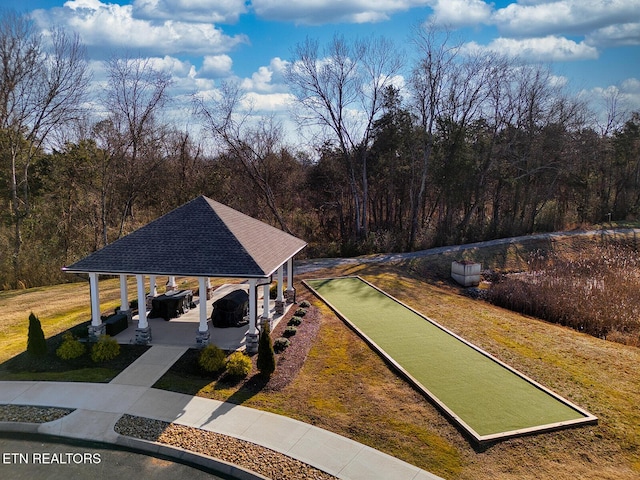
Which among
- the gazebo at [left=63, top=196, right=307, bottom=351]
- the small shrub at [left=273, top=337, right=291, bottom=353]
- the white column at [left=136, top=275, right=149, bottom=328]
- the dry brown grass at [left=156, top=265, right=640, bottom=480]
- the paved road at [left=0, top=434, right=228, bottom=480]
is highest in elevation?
the gazebo at [left=63, top=196, right=307, bottom=351]

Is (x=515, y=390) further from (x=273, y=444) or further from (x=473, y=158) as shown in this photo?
(x=473, y=158)

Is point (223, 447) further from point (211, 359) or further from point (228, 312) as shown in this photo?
point (228, 312)

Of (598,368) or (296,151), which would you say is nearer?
(598,368)

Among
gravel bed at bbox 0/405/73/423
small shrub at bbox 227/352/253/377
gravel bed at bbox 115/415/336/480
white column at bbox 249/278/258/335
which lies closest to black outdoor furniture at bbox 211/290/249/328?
white column at bbox 249/278/258/335

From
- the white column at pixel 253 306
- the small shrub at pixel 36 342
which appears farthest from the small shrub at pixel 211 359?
the small shrub at pixel 36 342

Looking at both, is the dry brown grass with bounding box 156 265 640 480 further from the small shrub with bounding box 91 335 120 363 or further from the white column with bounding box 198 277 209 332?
the small shrub with bounding box 91 335 120 363

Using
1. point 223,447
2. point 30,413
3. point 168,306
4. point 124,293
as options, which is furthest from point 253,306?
point 30,413

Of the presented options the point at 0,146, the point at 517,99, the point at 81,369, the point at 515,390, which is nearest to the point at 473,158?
the point at 517,99
